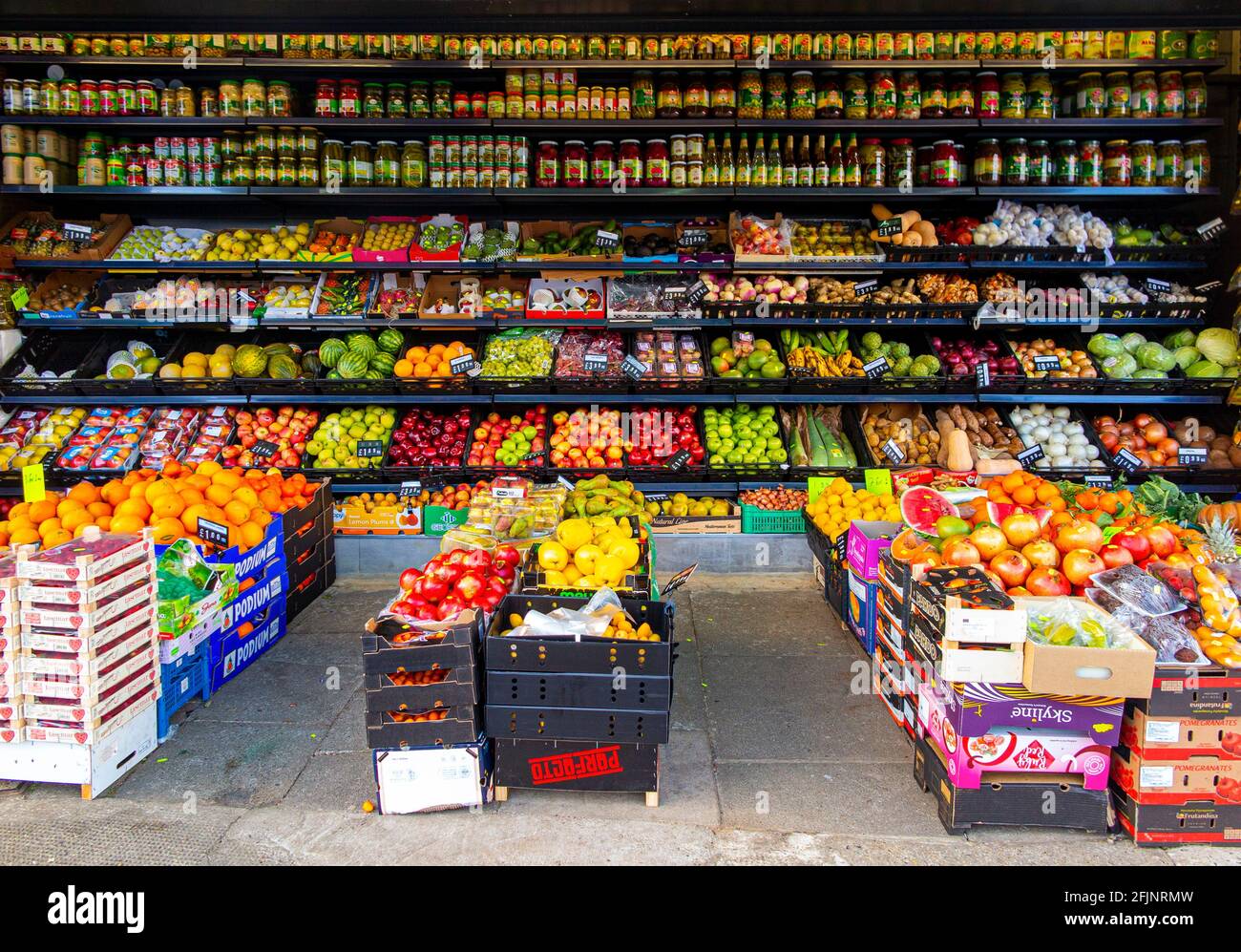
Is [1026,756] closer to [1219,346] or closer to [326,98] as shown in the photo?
[1219,346]

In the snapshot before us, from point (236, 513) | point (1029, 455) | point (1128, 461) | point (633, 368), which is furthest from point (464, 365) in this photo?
point (1128, 461)

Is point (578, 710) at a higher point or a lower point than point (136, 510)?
lower

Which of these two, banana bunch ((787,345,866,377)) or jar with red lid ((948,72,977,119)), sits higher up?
jar with red lid ((948,72,977,119))

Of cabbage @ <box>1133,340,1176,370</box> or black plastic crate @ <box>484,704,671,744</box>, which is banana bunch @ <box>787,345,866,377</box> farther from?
black plastic crate @ <box>484,704,671,744</box>

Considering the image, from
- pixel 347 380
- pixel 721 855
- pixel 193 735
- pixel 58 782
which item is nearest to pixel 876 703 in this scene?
pixel 721 855

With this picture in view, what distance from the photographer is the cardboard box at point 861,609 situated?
4.62m

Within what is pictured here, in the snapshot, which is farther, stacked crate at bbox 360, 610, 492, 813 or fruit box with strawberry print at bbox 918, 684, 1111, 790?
stacked crate at bbox 360, 610, 492, 813

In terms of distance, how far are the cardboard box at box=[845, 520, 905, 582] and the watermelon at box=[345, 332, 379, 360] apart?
3746 millimetres

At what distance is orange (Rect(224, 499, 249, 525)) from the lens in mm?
4660

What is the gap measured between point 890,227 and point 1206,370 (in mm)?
2468

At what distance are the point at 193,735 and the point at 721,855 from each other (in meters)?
2.46

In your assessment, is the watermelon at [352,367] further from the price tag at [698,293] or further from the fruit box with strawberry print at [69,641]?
the fruit box with strawberry print at [69,641]

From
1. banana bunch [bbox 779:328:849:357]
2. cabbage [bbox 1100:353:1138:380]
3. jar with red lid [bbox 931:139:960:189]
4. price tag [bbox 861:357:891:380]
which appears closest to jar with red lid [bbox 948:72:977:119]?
jar with red lid [bbox 931:139:960:189]

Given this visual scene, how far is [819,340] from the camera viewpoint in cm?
675
